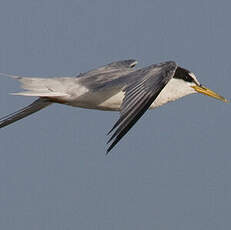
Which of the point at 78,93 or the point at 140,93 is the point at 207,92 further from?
the point at 140,93

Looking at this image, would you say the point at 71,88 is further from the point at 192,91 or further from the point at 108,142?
the point at 108,142

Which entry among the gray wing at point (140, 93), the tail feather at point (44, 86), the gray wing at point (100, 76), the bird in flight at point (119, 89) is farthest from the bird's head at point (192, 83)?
the tail feather at point (44, 86)

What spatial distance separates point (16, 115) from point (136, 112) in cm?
376

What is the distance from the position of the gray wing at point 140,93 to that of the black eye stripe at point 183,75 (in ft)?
3.24

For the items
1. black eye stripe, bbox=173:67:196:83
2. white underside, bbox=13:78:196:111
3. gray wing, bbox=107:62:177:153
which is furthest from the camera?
black eye stripe, bbox=173:67:196:83

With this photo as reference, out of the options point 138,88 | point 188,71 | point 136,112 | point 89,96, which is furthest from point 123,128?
point 188,71

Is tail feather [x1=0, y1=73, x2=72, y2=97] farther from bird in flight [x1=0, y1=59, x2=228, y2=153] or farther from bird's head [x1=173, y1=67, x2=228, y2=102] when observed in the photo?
bird's head [x1=173, y1=67, x2=228, y2=102]

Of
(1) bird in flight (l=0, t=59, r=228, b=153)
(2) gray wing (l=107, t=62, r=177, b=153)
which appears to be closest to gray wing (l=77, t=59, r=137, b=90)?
(1) bird in flight (l=0, t=59, r=228, b=153)

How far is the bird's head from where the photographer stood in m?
13.8

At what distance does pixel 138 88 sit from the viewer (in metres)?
11.9

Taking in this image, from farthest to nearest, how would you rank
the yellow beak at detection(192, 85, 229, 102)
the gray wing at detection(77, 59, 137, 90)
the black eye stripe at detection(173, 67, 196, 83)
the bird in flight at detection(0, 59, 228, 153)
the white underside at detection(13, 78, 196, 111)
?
1. the yellow beak at detection(192, 85, 229, 102)
2. the black eye stripe at detection(173, 67, 196, 83)
3. the gray wing at detection(77, 59, 137, 90)
4. the white underside at detection(13, 78, 196, 111)
5. the bird in flight at detection(0, 59, 228, 153)

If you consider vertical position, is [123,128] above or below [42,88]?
below

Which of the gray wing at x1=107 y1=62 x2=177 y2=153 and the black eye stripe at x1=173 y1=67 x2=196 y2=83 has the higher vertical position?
the black eye stripe at x1=173 y1=67 x2=196 y2=83

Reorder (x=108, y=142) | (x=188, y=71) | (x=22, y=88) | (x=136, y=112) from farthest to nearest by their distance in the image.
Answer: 1. (x=188, y=71)
2. (x=22, y=88)
3. (x=136, y=112)
4. (x=108, y=142)
